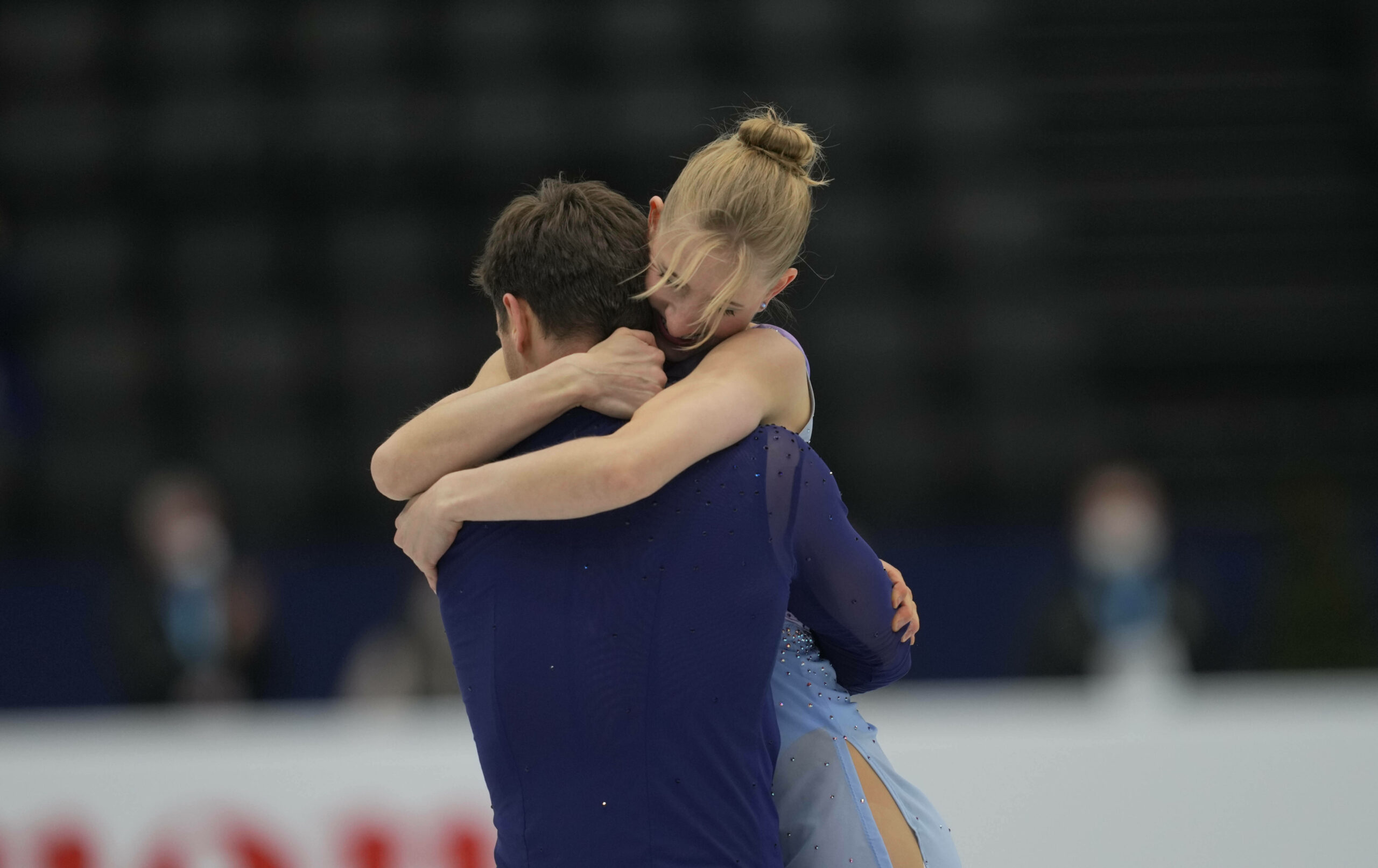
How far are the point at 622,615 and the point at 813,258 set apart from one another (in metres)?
6.02

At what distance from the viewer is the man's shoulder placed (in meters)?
1.53

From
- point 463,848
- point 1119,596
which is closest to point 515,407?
point 463,848

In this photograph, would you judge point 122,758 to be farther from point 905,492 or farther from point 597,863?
point 905,492

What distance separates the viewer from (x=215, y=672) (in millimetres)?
5172

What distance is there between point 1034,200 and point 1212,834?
5.35 m

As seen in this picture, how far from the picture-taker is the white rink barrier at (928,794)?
138 inches

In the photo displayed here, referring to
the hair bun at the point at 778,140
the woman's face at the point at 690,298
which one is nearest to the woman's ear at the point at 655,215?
the woman's face at the point at 690,298

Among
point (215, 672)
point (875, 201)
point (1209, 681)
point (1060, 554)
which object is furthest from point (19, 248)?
point (1209, 681)

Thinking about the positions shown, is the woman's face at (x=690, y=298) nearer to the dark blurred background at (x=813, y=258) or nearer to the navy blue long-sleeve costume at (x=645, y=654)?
the navy blue long-sleeve costume at (x=645, y=654)

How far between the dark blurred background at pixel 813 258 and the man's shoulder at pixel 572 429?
4.32m

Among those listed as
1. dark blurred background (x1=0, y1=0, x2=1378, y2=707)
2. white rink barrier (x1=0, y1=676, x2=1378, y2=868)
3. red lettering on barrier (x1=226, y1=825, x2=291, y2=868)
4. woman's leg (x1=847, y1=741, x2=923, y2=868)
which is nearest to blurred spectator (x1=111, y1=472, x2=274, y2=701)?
dark blurred background (x1=0, y1=0, x2=1378, y2=707)

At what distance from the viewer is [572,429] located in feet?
5.04

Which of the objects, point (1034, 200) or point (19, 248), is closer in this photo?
point (19, 248)

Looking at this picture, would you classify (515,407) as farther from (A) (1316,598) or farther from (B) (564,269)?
(A) (1316,598)
